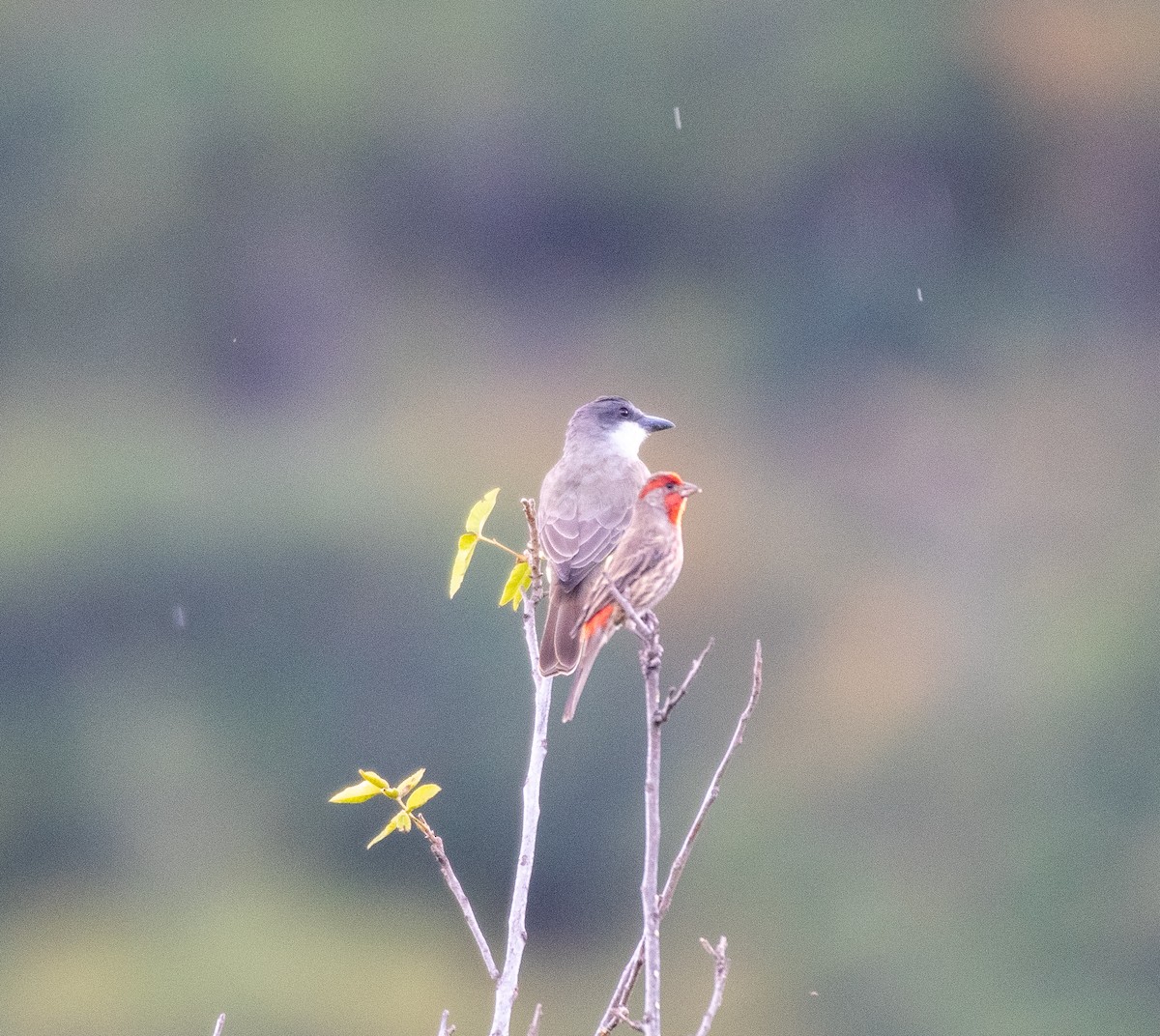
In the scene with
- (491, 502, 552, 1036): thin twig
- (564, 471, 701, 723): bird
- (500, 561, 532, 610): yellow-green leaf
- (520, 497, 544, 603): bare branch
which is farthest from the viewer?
(564, 471, 701, 723): bird

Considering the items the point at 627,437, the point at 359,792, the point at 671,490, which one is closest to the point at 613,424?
the point at 627,437

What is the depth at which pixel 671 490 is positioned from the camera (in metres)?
5.04

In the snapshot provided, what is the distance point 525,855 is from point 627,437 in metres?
3.02

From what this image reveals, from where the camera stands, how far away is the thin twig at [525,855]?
9.95ft

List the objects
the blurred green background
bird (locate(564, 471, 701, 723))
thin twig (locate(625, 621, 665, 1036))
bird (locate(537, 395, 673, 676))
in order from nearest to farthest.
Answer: thin twig (locate(625, 621, 665, 1036))
bird (locate(537, 395, 673, 676))
bird (locate(564, 471, 701, 723))
the blurred green background

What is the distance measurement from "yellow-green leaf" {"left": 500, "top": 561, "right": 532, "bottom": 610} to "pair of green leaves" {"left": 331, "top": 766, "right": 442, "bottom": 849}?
1.26ft

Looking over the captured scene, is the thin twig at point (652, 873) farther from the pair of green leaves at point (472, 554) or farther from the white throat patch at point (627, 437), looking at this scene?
the white throat patch at point (627, 437)

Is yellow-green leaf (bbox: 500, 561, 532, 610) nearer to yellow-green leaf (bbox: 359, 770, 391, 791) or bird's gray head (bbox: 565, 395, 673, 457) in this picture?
yellow-green leaf (bbox: 359, 770, 391, 791)

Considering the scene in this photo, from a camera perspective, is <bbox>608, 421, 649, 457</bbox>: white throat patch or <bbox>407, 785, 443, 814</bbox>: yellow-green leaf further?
<bbox>608, 421, 649, 457</bbox>: white throat patch

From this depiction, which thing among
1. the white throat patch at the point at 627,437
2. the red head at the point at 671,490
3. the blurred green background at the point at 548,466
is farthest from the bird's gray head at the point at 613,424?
the blurred green background at the point at 548,466

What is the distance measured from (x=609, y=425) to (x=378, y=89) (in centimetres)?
2347

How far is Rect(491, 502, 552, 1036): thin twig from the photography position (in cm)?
303

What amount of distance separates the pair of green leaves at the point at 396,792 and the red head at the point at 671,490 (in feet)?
4.68

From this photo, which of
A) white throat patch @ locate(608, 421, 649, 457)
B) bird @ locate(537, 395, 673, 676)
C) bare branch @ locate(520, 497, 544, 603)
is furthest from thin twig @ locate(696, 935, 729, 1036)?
white throat patch @ locate(608, 421, 649, 457)
